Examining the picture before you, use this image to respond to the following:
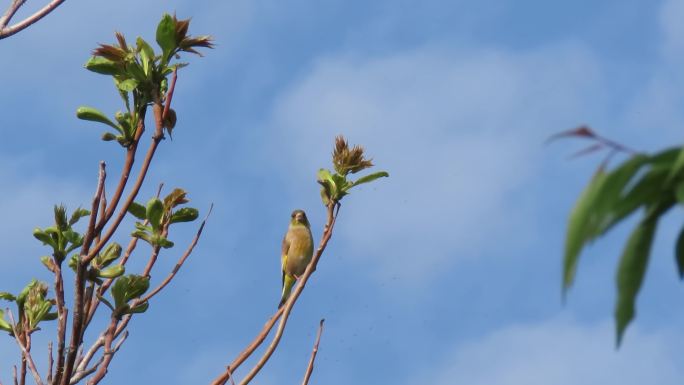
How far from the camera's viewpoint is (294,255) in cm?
879

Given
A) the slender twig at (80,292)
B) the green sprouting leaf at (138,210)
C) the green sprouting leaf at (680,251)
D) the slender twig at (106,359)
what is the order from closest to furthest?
1. the green sprouting leaf at (680,251)
2. the slender twig at (80,292)
3. the slender twig at (106,359)
4. the green sprouting leaf at (138,210)

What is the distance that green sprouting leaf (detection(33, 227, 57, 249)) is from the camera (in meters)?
3.86

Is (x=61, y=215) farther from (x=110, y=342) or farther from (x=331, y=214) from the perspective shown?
(x=331, y=214)

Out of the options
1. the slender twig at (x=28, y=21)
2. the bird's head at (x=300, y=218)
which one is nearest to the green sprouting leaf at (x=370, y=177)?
the slender twig at (x=28, y=21)

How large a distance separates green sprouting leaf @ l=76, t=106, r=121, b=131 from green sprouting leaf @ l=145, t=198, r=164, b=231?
318 millimetres

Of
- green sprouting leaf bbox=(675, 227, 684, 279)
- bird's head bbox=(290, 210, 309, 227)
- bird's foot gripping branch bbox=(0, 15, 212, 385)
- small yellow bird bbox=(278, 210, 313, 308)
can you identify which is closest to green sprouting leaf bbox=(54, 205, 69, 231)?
bird's foot gripping branch bbox=(0, 15, 212, 385)

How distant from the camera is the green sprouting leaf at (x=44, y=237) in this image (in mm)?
3863

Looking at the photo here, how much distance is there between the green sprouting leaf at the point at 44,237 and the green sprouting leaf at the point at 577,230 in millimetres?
3039

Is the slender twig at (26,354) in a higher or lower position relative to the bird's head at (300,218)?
lower

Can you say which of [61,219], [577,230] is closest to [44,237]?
[61,219]

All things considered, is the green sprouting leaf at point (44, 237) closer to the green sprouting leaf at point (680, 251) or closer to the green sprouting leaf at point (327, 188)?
the green sprouting leaf at point (327, 188)

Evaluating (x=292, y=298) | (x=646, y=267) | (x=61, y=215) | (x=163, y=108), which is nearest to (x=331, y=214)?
(x=292, y=298)

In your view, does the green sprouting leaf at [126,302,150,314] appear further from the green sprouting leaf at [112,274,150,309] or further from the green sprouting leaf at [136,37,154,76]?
the green sprouting leaf at [136,37,154,76]

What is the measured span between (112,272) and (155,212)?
0.34 metres
